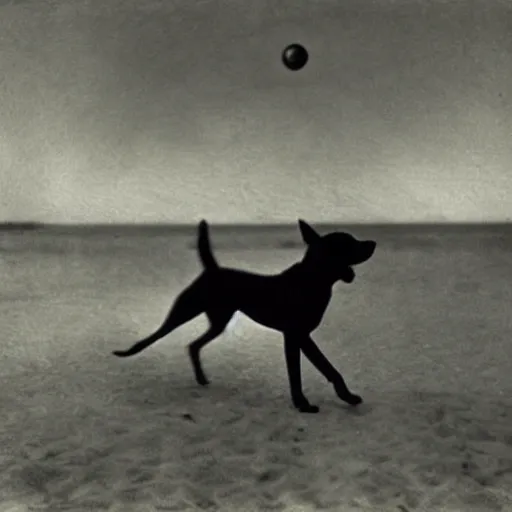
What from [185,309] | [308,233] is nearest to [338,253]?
[308,233]

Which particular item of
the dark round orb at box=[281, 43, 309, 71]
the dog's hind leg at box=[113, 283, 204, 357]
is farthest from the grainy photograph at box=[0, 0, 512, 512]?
the dog's hind leg at box=[113, 283, 204, 357]

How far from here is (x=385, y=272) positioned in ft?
4.00

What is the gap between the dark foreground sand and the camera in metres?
0.51

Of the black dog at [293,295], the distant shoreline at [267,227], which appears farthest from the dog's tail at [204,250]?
the distant shoreline at [267,227]

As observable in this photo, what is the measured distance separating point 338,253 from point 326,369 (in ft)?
0.37

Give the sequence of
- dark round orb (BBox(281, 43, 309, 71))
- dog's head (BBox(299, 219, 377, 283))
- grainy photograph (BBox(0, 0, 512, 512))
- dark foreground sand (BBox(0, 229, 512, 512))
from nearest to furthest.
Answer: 1. dark foreground sand (BBox(0, 229, 512, 512))
2. dog's head (BBox(299, 219, 377, 283))
3. grainy photograph (BBox(0, 0, 512, 512))
4. dark round orb (BBox(281, 43, 309, 71))

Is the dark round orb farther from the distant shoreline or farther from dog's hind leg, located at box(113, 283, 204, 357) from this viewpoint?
dog's hind leg, located at box(113, 283, 204, 357)

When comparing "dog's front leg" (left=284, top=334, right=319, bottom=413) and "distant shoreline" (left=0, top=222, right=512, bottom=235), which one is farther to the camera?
"distant shoreline" (left=0, top=222, right=512, bottom=235)

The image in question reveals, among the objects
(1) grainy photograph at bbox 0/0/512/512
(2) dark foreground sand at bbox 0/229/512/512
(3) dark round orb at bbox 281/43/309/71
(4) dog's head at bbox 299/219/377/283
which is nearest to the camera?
(2) dark foreground sand at bbox 0/229/512/512

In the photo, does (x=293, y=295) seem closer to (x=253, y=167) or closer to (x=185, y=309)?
(x=185, y=309)

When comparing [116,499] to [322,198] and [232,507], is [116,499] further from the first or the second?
[322,198]

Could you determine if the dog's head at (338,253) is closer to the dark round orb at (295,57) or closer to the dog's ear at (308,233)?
the dog's ear at (308,233)

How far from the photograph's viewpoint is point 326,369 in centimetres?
66

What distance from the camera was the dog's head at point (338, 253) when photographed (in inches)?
24.5
